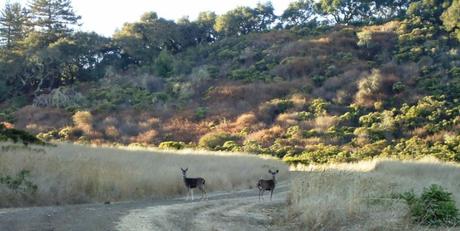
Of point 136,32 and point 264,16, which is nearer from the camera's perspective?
point 136,32

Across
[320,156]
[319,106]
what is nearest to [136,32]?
[319,106]

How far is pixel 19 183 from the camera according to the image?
14812mm

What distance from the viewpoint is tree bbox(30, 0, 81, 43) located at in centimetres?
6900

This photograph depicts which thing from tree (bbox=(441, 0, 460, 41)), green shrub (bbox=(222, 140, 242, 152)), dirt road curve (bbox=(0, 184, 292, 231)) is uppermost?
tree (bbox=(441, 0, 460, 41))

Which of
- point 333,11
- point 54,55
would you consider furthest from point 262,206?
point 333,11

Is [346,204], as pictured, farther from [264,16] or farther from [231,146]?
[264,16]

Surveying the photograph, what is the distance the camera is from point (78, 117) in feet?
167

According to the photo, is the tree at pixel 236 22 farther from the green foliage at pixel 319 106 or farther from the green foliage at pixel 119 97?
the green foliage at pixel 319 106

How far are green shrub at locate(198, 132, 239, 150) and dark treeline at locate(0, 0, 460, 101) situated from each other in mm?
21191

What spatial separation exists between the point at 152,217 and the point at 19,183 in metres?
4.37

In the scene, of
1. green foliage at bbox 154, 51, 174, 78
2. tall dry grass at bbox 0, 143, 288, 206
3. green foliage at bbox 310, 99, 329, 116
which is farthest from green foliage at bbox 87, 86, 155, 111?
tall dry grass at bbox 0, 143, 288, 206

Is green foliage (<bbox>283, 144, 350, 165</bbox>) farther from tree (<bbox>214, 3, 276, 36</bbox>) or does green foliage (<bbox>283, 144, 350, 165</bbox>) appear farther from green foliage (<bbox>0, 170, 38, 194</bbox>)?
tree (<bbox>214, 3, 276, 36</bbox>)

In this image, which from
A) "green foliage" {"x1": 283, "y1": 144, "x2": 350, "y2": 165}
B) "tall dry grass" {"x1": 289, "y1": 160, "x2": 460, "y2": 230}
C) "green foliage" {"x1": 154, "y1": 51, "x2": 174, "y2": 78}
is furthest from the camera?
"green foliage" {"x1": 154, "y1": 51, "x2": 174, "y2": 78}

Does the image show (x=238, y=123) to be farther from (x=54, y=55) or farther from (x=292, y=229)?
(x=292, y=229)
